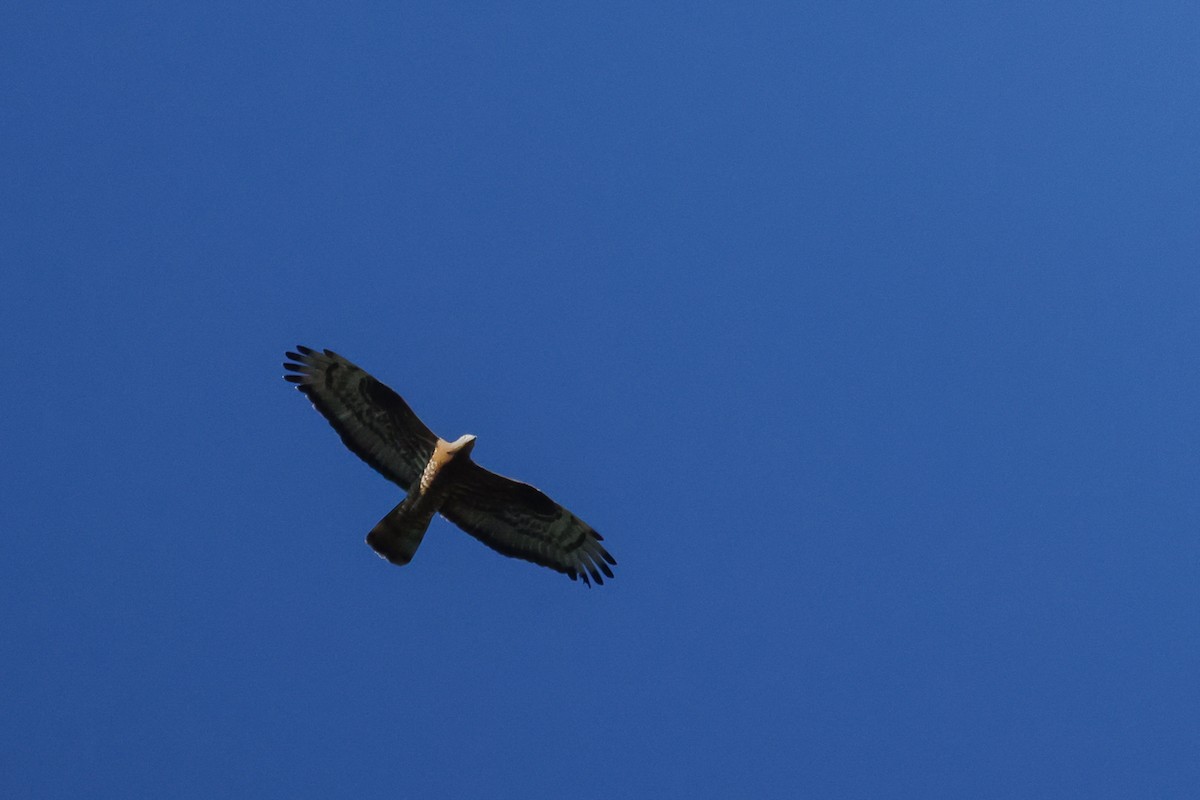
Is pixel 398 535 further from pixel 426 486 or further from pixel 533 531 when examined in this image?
pixel 533 531

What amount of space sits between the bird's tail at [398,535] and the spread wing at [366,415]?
0.53 m

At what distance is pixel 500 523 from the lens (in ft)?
54.4

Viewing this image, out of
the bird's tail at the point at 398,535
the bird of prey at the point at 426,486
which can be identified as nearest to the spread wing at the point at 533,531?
the bird of prey at the point at 426,486

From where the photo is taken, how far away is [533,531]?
16.6m

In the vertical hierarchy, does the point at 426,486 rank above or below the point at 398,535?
above

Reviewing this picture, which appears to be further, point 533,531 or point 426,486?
point 533,531

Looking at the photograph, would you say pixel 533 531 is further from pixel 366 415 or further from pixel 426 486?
pixel 366 415

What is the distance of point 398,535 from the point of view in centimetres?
1579

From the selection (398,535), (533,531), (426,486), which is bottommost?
(398,535)

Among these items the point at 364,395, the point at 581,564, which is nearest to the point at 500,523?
the point at 581,564

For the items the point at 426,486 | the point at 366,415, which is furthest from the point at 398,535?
the point at 366,415

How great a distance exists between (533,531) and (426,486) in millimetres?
1510

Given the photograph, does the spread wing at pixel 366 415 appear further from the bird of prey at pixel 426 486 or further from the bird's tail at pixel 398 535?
the bird's tail at pixel 398 535

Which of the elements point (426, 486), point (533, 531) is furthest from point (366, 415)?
point (533, 531)
